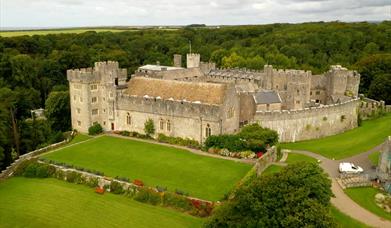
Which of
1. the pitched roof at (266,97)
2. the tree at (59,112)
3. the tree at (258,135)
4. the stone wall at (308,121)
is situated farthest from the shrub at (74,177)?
the pitched roof at (266,97)

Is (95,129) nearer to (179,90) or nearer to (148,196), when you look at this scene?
(179,90)

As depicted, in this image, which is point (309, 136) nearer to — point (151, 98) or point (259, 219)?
point (151, 98)

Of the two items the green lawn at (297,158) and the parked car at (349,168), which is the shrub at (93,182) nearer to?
the green lawn at (297,158)

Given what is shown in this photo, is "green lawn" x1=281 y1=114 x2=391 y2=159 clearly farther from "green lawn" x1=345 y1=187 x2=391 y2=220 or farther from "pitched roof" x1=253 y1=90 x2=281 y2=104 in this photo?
"green lawn" x1=345 y1=187 x2=391 y2=220

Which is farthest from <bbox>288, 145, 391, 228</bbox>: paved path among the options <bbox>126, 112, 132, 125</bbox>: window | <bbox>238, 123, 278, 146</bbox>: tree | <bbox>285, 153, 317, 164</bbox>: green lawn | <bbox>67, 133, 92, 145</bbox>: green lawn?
<bbox>67, 133, 92, 145</bbox>: green lawn

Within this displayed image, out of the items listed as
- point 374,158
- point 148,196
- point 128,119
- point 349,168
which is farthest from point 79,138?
point 374,158

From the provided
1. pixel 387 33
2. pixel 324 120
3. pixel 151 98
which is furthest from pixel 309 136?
pixel 387 33

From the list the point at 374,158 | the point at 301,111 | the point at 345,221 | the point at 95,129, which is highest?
the point at 301,111
